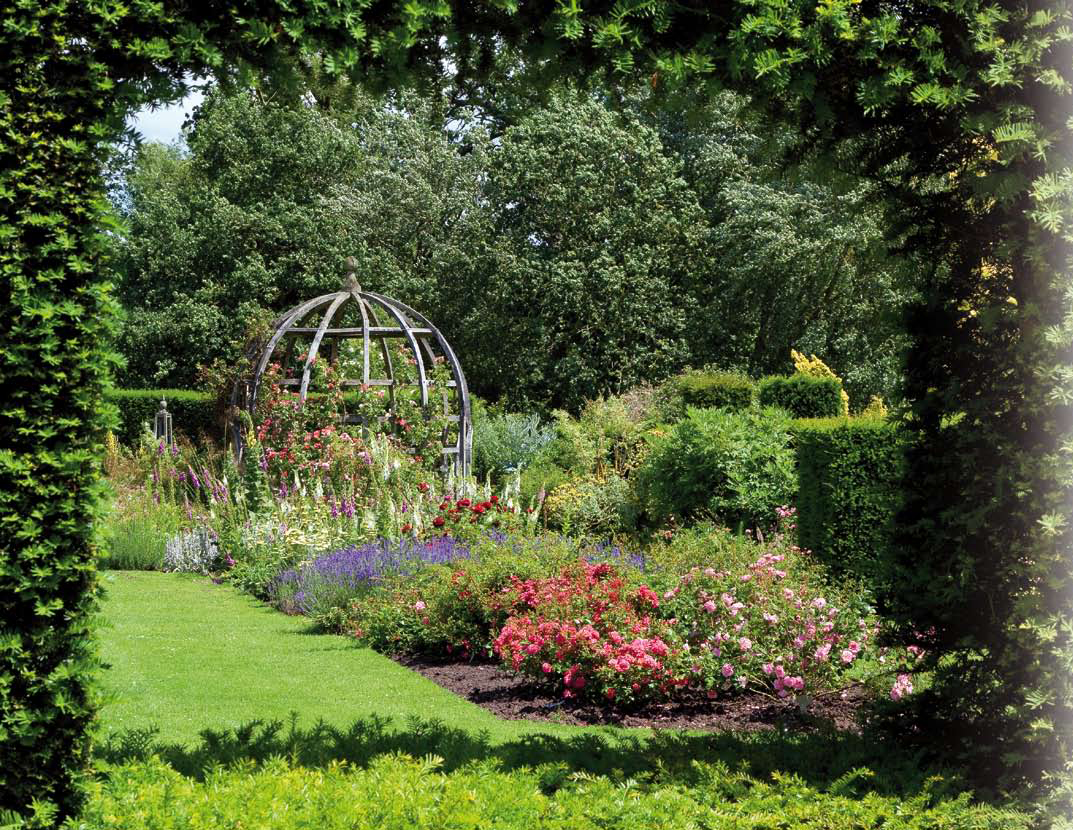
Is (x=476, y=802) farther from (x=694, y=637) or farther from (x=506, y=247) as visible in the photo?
(x=506, y=247)

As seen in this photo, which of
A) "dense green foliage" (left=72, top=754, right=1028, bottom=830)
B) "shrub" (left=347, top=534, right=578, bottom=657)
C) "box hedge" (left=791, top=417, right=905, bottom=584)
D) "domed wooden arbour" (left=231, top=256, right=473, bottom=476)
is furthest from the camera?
"domed wooden arbour" (left=231, top=256, right=473, bottom=476)

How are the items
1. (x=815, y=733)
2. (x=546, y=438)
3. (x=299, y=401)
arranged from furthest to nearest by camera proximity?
(x=546, y=438)
(x=299, y=401)
(x=815, y=733)

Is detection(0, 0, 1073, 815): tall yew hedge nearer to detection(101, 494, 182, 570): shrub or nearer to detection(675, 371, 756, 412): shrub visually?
detection(101, 494, 182, 570): shrub

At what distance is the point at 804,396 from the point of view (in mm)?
13070

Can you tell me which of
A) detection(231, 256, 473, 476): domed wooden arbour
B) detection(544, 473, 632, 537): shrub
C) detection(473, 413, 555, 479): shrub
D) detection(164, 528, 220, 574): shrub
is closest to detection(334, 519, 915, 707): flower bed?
detection(164, 528, 220, 574): shrub

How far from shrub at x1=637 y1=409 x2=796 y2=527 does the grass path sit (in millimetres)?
4213

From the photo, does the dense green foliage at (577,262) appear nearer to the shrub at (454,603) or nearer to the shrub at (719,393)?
the shrub at (719,393)

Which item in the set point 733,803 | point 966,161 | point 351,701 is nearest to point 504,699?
point 351,701

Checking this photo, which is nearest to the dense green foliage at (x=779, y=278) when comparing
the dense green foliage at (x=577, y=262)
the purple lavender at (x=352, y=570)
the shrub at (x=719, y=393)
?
the dense green foliage at (x=577, y=262)

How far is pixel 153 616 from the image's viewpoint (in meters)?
8.46

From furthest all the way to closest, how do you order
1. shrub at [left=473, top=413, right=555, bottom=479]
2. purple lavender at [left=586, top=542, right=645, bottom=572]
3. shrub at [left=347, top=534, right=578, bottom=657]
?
1. shrub at [left=473, top=413, right=555, bottom=479]
2. purple lavender at [left=586, top=542, right=645, bottom=572]
3. shrub at [left=347, top=534, right=578, bottom=657]

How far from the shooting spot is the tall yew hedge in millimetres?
3492

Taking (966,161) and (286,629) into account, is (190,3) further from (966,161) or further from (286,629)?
(286,629)

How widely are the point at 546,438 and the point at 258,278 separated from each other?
7.62m
